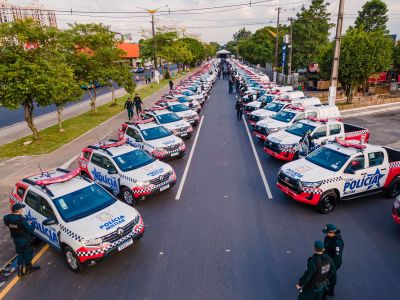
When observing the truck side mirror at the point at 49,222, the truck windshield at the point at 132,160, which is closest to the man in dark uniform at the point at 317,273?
the truck side mirror at the point at 49,222

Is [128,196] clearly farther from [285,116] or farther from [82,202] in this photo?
[285,116]

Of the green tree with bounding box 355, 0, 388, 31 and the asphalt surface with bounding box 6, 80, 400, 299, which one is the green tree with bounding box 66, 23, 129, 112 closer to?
the asphalt surface with bounding box 6, 80, 400, 299

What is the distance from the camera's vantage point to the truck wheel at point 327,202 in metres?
8.56

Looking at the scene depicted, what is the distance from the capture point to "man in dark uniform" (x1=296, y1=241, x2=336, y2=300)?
15.8 feet

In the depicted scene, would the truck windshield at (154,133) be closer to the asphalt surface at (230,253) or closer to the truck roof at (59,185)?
the asphalt surface at (230,253)

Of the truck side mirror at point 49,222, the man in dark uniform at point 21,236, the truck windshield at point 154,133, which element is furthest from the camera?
the truck windshield at point 154,133

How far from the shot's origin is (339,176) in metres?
8.68

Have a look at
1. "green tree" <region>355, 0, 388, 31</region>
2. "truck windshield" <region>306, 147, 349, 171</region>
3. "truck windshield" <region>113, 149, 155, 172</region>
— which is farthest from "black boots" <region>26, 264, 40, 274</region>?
"green tree" <region>355, 0, 388, 31</region>

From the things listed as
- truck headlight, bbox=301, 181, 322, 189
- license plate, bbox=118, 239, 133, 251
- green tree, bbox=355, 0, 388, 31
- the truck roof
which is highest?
green tree, bbox=355, 0, 388, 31

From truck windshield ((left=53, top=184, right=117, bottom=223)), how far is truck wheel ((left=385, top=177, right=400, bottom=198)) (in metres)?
8.53

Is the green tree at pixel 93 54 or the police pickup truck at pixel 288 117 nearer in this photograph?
the police pickup truck at pixel 288 117

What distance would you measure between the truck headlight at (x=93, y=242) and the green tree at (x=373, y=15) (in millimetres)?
66297

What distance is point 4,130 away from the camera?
22000mm

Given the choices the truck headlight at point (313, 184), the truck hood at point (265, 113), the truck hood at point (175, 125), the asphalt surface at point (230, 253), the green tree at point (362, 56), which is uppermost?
the green tree at point (362, 56)
